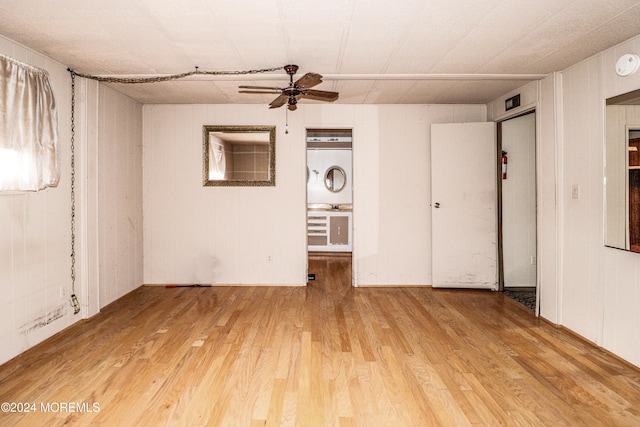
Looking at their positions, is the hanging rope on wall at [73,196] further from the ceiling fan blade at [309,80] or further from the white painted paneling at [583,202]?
the white painted paneling at [583,202]

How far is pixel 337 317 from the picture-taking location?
3.77 metres

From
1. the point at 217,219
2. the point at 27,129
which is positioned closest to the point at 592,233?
the point at 217,219

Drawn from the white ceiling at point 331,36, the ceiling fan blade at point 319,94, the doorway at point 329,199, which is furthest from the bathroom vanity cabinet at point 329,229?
the ceiling fan blade at point 319,94

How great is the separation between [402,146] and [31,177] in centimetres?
412

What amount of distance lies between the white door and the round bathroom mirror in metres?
3.57

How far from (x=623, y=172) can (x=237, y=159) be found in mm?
4166

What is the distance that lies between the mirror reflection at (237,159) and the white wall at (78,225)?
0.96 metres

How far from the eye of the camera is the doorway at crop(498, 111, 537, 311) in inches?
192

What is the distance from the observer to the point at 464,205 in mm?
4887

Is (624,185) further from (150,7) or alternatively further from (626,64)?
(150,7)

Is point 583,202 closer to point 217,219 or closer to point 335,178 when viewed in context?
point 217,219

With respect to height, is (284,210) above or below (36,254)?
above

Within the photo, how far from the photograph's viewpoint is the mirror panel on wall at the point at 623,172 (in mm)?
2666

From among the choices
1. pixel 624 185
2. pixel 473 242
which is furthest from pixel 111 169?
pixel 624 185
